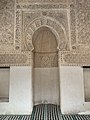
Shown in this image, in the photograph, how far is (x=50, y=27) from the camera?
4.09m

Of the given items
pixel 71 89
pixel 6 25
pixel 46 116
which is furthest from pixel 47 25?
pixel 46 116

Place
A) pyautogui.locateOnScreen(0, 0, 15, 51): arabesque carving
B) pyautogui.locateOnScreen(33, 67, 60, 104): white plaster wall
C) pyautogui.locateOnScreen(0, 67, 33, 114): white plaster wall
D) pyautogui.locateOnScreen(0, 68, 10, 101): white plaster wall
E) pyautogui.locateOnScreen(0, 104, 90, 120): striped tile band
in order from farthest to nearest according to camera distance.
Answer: pyautogui.locateOnScreen(33, 67, 60, 104): white plaster wall < pyautogui.locateOnScreen(0, 68, 10, 101): white plaster wall < pyautogui.locateOnScreen(0, 0, 15, 51): arabesque carving < pyautogui.locateOnScreen(0, 67, 33, 114): white plaster wall < pyautogui.locateOnScreen(0, 104, 90, 120): striped tile band

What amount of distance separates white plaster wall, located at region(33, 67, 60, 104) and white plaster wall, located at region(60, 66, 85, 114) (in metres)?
0.80

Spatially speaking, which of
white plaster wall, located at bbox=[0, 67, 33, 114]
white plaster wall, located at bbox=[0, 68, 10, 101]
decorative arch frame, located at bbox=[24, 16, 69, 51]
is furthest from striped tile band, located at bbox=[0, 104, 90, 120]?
decorative arch frame, located at bbox=[24, 16, 69, 51]

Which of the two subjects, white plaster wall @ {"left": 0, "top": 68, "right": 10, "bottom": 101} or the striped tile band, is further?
white plaster wall @ {"left": 0, "top": 68, "right": 10, "bottom": 101}

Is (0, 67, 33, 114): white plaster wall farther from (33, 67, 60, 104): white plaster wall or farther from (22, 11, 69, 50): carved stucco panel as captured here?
(33, 67, 60, 104): white plaster wall

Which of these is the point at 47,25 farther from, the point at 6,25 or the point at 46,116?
the point at 46,116

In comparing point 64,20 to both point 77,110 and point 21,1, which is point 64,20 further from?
point 77,110

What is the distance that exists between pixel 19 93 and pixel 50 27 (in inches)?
69.4

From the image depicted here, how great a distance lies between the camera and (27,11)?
410 cm

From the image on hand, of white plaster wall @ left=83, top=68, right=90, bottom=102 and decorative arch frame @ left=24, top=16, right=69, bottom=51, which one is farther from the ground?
decorative arch frame @ left=24, top=16, right=69, bottom=51

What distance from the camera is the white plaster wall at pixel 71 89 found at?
12.7ft

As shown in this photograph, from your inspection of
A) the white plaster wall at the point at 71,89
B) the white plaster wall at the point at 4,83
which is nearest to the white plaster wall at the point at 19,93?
the white plaster wall at the point at 4,83

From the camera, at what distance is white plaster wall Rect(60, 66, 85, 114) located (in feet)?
12.7
